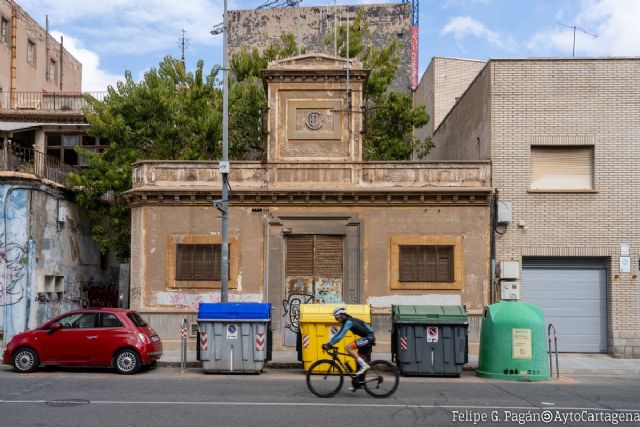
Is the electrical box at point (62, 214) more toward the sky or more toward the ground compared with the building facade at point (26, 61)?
more toward the ground

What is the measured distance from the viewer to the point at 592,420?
33.6ft

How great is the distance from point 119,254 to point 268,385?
41.5ft

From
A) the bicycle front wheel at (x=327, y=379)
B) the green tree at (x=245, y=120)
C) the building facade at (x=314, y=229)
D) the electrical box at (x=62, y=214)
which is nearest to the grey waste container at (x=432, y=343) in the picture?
the bicycle front wheel at (x=327, y=379)

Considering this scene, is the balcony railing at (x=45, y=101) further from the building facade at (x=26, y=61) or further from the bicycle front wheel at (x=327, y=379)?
the bicycle front wheel at (x=327, y=379)

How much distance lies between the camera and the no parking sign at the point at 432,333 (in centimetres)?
1520

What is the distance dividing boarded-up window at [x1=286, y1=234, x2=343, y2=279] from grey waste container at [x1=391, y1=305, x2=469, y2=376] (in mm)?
4742

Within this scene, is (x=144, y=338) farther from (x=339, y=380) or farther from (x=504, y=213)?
(x=504, y=213)

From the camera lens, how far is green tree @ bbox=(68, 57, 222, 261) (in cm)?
2381

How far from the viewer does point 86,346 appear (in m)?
15.2

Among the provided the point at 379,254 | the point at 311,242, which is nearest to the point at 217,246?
the point at 311,242

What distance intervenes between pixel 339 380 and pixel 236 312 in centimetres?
411

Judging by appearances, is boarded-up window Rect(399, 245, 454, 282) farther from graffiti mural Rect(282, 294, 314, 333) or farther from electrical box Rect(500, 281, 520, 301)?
graffiti mural Rect(282, 294, 314, 333)

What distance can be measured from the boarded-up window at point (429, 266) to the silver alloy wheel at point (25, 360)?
9465 millimetres

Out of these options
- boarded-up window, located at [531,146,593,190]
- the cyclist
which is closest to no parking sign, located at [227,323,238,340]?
the cyclist
